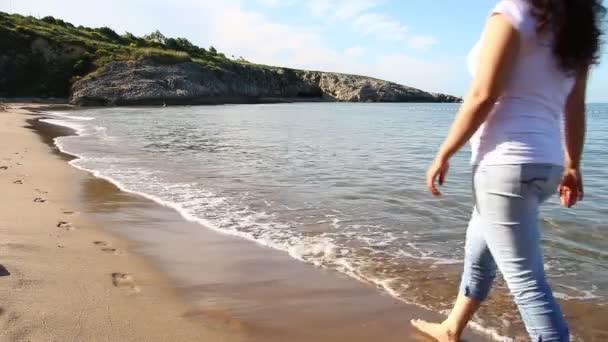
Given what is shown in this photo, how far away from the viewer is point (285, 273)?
403 cm

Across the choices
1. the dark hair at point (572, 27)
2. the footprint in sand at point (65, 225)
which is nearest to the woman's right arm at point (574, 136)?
the dark hair at point (572, 27)

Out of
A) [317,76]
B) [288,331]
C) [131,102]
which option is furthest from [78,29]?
[288,331]

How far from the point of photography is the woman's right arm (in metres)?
2.11

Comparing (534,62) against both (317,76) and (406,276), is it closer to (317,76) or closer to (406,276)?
(406,276)

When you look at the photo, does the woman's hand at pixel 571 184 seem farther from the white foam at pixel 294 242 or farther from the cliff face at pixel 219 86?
the cliff face at pixel 219 86

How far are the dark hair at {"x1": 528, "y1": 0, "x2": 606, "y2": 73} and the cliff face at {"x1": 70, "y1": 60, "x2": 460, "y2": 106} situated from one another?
54.8 meters

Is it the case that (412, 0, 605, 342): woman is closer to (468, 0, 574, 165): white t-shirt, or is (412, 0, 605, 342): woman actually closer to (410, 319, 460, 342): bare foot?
(468, 0, 574, 165): white t-shirt

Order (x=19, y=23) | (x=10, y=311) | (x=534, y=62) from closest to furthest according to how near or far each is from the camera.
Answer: (x=534, y=62), (x=10, y=311), (x=19, y=23)

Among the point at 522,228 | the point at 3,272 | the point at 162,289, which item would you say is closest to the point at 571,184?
the point at 522,228

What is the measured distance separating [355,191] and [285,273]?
3.76m

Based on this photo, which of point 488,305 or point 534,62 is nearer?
point 534,62

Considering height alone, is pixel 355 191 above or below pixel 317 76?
below

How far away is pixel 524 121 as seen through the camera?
192cm

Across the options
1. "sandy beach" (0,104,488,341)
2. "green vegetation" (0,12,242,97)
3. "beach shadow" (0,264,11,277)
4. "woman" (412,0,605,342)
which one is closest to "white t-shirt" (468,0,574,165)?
"woman" (412,0,605,342)
